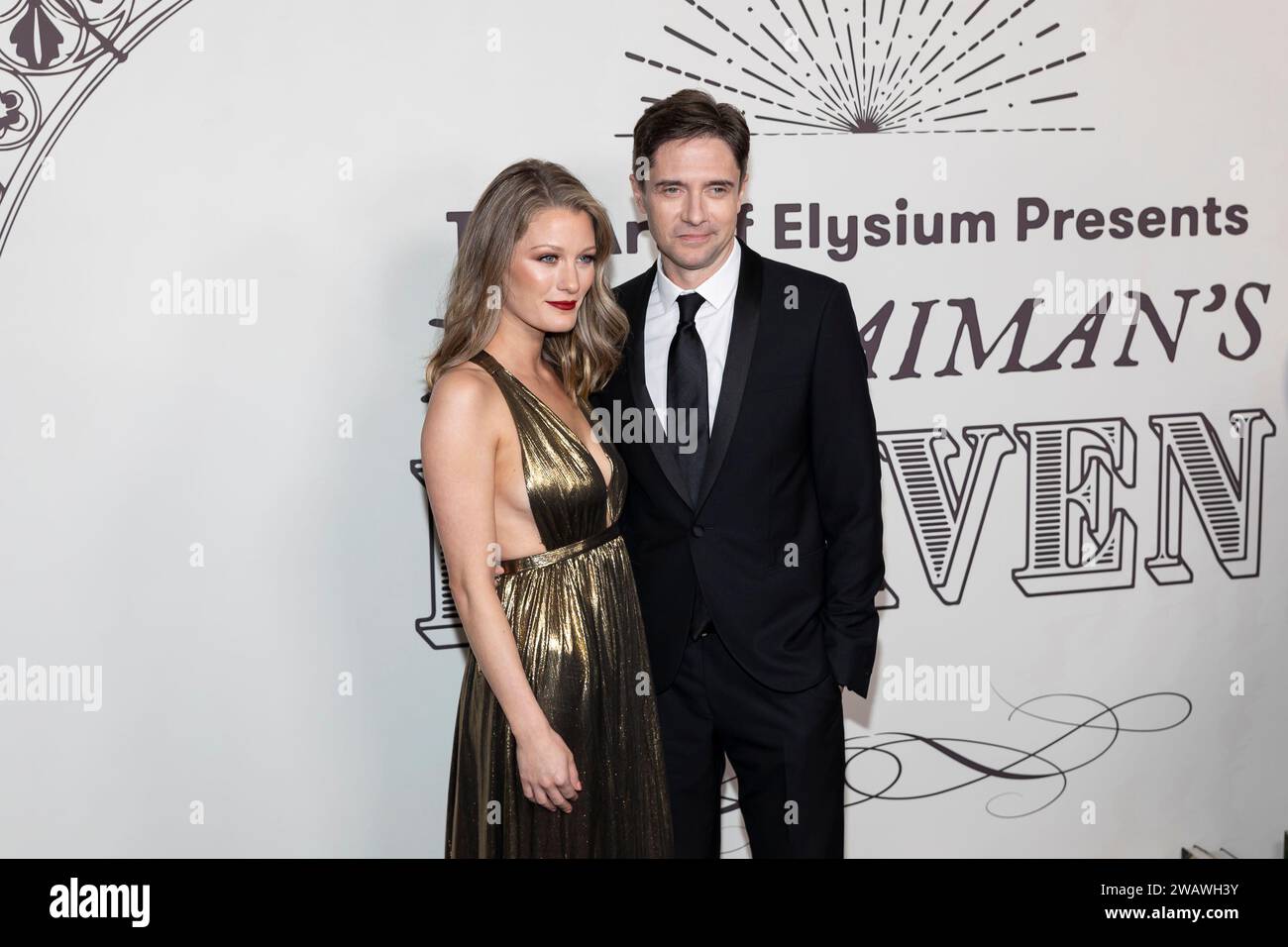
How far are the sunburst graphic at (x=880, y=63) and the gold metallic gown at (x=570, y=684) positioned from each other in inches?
41.5

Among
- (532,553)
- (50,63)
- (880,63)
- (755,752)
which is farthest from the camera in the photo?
(880,63)

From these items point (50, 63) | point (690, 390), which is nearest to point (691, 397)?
point (690, 390)

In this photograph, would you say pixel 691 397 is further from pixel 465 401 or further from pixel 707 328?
pixel 465 401

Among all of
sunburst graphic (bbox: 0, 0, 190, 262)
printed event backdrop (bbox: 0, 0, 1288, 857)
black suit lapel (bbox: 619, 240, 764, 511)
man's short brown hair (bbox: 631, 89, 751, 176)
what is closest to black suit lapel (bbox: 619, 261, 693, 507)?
black suit lapel (bbox: 619, 240, 764, 511)

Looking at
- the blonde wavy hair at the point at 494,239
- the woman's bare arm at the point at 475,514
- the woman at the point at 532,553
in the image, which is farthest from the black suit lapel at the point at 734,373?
the woman's bare arm at the point at 475,514

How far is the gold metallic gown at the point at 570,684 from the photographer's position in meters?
2.11

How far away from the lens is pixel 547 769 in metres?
2.06

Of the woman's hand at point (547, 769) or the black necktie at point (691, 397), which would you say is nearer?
the woman's hand at point (547, 769)

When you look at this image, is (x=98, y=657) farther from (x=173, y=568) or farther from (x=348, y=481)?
(x=348, y=481)

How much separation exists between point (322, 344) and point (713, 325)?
98 cm

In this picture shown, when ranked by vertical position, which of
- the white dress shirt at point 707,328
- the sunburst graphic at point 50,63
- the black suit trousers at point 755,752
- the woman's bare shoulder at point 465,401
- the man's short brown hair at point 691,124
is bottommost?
the black suit trousers at point 755,752

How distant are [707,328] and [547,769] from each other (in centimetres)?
88

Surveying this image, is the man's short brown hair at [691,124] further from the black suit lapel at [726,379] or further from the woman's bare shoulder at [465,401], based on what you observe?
the woman's bare shoulder at [465,401]

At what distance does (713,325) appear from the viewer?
7.63 ft
